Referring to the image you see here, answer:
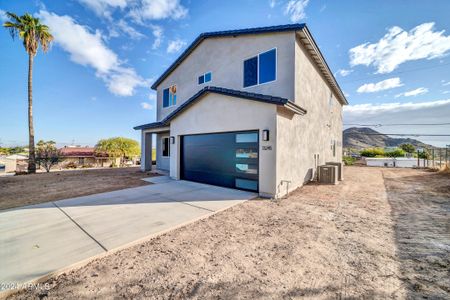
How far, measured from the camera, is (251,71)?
29.8 feet

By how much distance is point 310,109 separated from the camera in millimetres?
9602

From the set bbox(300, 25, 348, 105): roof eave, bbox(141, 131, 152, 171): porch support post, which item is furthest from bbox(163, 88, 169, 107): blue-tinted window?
bbox(300, 25, 348, 105): roof eave

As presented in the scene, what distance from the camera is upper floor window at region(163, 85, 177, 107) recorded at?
13.8 metres

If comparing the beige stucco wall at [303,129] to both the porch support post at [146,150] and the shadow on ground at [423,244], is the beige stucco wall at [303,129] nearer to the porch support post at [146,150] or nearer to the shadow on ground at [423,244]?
the shadow on ground at [423,244]

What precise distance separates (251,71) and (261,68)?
23.5 inches

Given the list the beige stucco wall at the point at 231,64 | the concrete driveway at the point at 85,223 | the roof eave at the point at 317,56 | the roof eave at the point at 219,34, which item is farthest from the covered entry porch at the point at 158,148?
the roof eave at the point at 317,56

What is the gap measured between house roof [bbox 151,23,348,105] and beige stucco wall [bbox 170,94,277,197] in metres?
3.85

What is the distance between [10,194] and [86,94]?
76.9 ft

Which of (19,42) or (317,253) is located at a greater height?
(19,42)

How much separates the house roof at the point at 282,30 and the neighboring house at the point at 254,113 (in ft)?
0.14

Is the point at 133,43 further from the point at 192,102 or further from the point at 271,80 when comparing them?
the point at 271,80

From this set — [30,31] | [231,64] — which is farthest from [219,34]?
[30,31]

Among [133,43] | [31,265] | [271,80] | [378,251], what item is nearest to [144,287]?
[31,265]

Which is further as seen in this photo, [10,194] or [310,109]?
[310,109]
